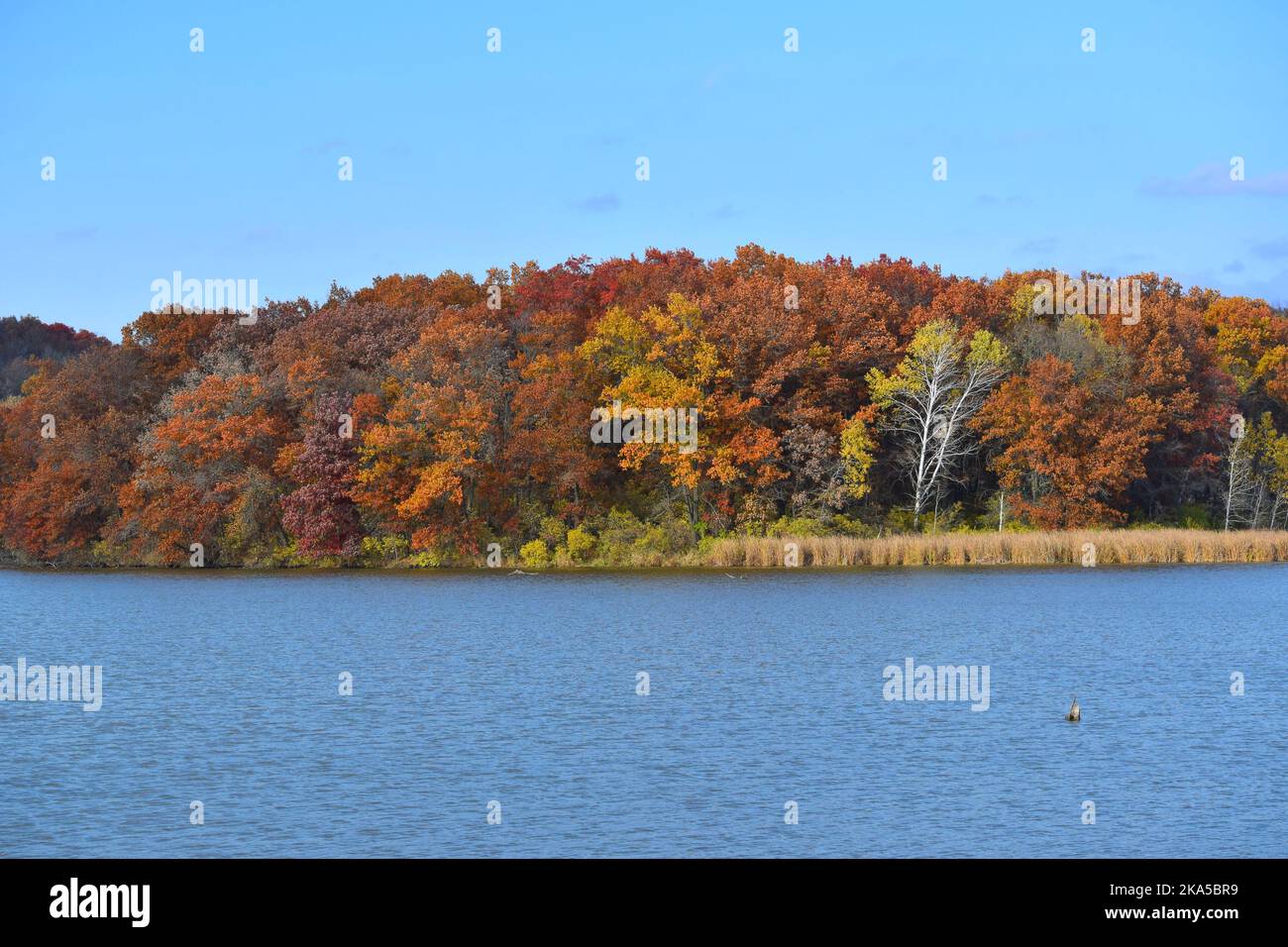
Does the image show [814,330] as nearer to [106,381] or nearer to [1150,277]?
[1150,277]

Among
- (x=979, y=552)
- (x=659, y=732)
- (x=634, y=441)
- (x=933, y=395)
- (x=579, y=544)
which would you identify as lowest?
(x=659, y=732)

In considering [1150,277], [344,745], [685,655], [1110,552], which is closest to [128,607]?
[685,655]

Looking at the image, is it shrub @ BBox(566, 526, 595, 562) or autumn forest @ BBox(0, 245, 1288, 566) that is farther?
autumn forest @ BBox(0, 245, 1288, 566)

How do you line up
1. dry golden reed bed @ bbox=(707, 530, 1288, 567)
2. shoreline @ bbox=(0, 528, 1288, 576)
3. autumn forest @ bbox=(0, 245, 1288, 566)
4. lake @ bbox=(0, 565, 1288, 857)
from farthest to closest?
autumn forest @ bbox=(0, 245, 1288, 566)
dry golden reed bed @ bbox=(707, 530, 1288, 567)
shoreline @ bbox=(0, 528, 1288, 576)
lake @ bbox=(0, 565, 1288, 857)

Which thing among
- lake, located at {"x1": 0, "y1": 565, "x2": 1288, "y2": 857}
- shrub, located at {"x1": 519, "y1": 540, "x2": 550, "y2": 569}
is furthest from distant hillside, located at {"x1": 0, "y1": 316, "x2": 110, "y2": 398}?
lake, located at {"x1": 0, "y1": 565, "x2": 1288, "y2": 857}

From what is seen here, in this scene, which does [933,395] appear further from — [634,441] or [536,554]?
[536,554]

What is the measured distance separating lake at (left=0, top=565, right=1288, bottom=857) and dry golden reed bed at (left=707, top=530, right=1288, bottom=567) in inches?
498

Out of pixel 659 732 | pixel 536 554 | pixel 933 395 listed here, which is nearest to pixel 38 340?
pixel 536 554

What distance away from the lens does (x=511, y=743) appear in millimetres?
25547

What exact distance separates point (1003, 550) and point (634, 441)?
1642cm

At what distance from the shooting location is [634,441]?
65.9 metres

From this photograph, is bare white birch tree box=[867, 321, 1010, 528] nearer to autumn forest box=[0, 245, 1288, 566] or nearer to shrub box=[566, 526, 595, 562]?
autumn forest box=[0, 245, 1288, 566]

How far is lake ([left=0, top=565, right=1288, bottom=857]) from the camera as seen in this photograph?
1983 centimetres

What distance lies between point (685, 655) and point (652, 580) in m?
21.5
